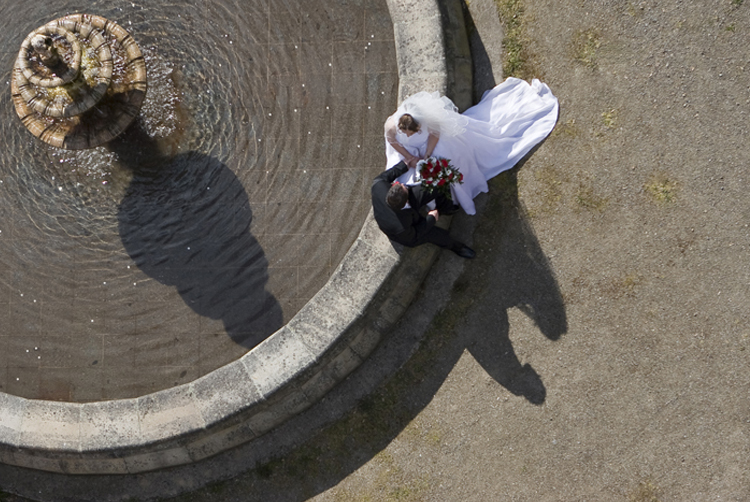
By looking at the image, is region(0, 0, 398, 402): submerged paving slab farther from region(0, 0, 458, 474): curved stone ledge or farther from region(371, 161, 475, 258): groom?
region(371, 161, 475, 258): groom

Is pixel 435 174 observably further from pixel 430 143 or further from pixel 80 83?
pixel 80 83

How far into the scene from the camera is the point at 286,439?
6.94m

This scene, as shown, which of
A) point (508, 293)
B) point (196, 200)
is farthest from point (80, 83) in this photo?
point (508, 293)

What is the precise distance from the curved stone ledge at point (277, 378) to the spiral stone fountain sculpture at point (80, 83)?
3.03m

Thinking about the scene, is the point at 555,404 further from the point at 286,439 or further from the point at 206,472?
the point at 206,472

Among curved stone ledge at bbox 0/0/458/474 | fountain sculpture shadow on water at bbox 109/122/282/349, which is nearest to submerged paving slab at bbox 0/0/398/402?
Answer: fountain sculpture shadow on water at bbox 109/122/282/349

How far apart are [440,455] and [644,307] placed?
284 cm

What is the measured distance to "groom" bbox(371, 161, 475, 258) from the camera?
19.0 feet

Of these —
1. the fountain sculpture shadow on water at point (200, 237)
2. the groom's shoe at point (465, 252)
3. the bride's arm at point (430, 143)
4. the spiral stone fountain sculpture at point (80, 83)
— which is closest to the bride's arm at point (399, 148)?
the bride's arm at point (430, 143)

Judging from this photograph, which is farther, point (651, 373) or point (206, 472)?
point (206, 472)

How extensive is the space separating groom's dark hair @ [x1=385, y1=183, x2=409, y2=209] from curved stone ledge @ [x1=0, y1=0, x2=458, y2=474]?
2.89 feet

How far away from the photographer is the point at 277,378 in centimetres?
643

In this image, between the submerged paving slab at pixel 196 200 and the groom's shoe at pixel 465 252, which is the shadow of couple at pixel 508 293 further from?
the submerged paving slab at pixel 196 200

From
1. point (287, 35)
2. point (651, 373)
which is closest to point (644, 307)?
point (651, 373)
